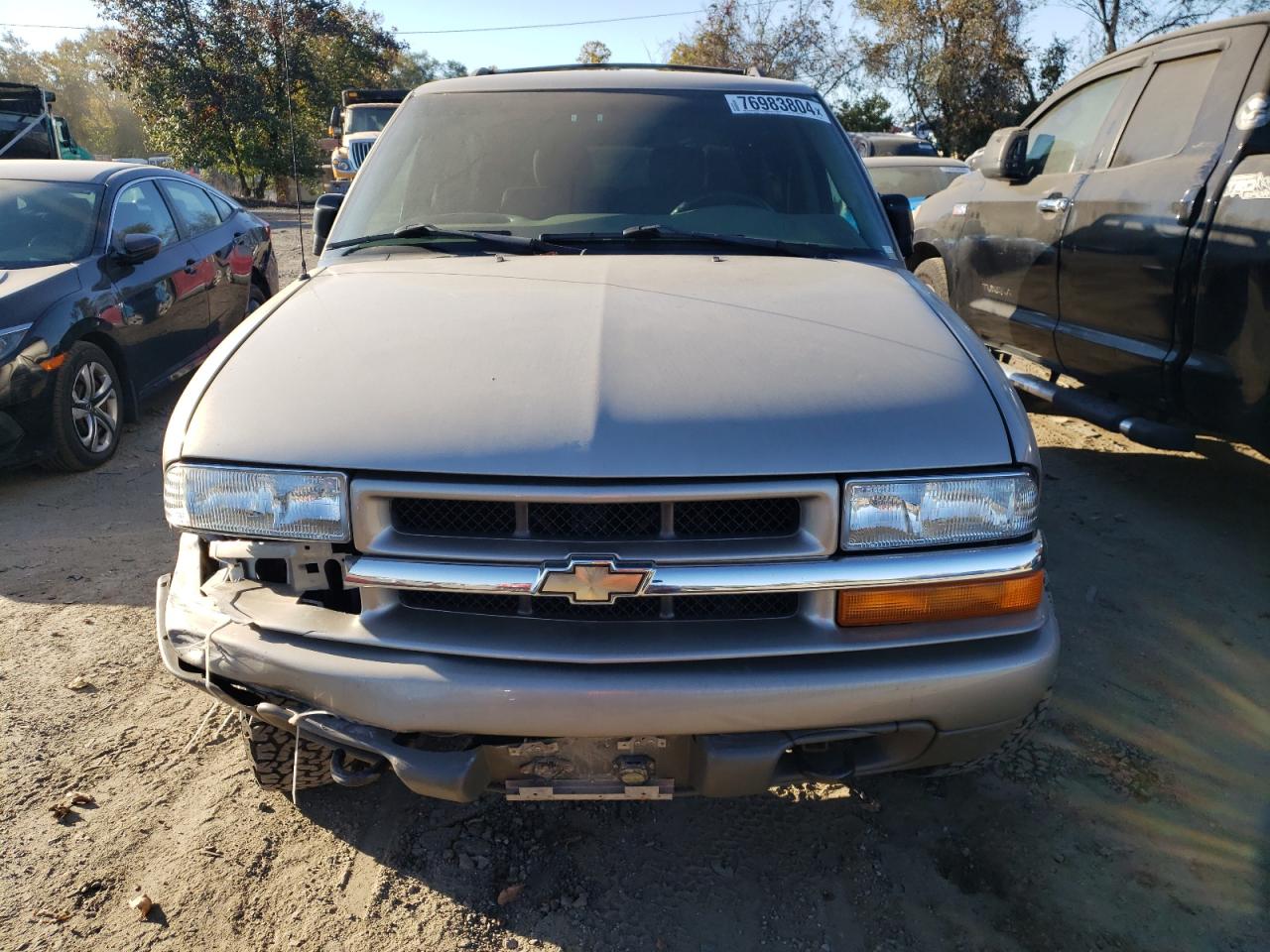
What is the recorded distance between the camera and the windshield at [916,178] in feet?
34.3

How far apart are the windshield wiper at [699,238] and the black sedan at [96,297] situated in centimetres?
354

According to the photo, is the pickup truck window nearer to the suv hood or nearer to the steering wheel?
the steering wheel

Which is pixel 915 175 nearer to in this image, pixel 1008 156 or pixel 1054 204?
pixel 1008 156

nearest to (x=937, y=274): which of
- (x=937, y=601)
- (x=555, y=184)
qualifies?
(x=555, y=184)

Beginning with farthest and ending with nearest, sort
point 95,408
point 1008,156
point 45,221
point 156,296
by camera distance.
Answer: point 156,296
point 45,221
point 95,408
point 1008,156

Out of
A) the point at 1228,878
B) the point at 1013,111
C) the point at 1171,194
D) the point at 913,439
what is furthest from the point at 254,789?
the point at 1013,111

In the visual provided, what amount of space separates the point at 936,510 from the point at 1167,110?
12.1ft

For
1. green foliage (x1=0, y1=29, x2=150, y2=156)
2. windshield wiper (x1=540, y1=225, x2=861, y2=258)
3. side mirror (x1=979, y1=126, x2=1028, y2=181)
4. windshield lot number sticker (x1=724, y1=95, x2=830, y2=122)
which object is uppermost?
windshield lot number sticker (x1=724, y1=95, x2=830, y2=122)

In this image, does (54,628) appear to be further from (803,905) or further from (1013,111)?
(1013,111)

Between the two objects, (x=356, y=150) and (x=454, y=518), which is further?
(x=356, y=150)

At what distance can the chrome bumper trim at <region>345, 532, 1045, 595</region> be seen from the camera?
1.86 m

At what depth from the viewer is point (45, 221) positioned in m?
5.70

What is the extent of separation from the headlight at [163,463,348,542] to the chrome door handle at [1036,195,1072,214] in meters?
4.37

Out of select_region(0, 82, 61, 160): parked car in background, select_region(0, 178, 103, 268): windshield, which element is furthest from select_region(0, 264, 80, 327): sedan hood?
select_region(0, 82, 61, 160): parked car in background
